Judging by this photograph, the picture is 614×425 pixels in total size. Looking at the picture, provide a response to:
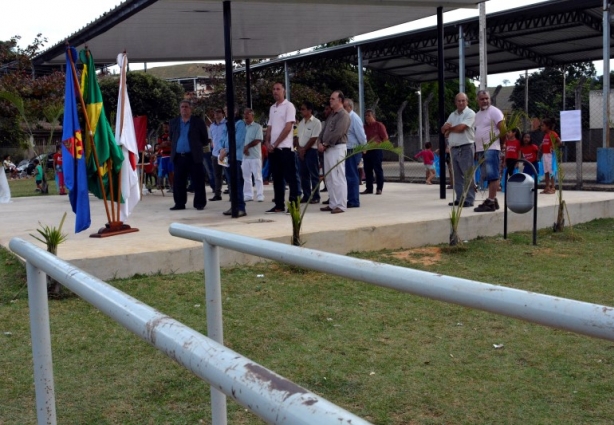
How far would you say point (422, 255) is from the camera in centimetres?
816

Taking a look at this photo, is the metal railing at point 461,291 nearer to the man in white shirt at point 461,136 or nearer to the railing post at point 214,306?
the railing post at point 214,306

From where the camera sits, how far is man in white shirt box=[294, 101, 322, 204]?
1059cm

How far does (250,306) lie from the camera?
19.8 ft

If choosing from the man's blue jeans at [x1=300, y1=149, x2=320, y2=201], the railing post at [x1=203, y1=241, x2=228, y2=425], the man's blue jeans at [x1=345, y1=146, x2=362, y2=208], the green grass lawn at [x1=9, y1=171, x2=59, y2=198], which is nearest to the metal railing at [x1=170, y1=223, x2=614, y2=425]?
the railing post at [x1=203, y1=241, x2=228, y2=425]

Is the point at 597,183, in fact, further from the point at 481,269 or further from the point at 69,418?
the point at 69,418

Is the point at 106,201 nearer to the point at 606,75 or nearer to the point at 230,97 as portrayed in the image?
the point at 230,97

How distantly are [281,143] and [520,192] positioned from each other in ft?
10.8

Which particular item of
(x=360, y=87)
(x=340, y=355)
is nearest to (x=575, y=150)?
(x=360, y=87)

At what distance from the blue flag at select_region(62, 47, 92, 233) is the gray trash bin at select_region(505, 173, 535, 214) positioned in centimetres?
485

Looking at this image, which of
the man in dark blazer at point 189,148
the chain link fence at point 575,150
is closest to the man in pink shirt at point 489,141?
the chain link fence at point 575,150

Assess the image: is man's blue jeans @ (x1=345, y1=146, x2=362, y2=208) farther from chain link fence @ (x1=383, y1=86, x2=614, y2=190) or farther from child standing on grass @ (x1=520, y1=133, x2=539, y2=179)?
child standing on grass @ (x1=520, y1=133, x2=539, y2=179)

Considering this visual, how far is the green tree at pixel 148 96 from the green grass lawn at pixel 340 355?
87.5 feet

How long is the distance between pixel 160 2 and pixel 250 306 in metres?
5.03

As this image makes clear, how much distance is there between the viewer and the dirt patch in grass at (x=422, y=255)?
25.8ft
